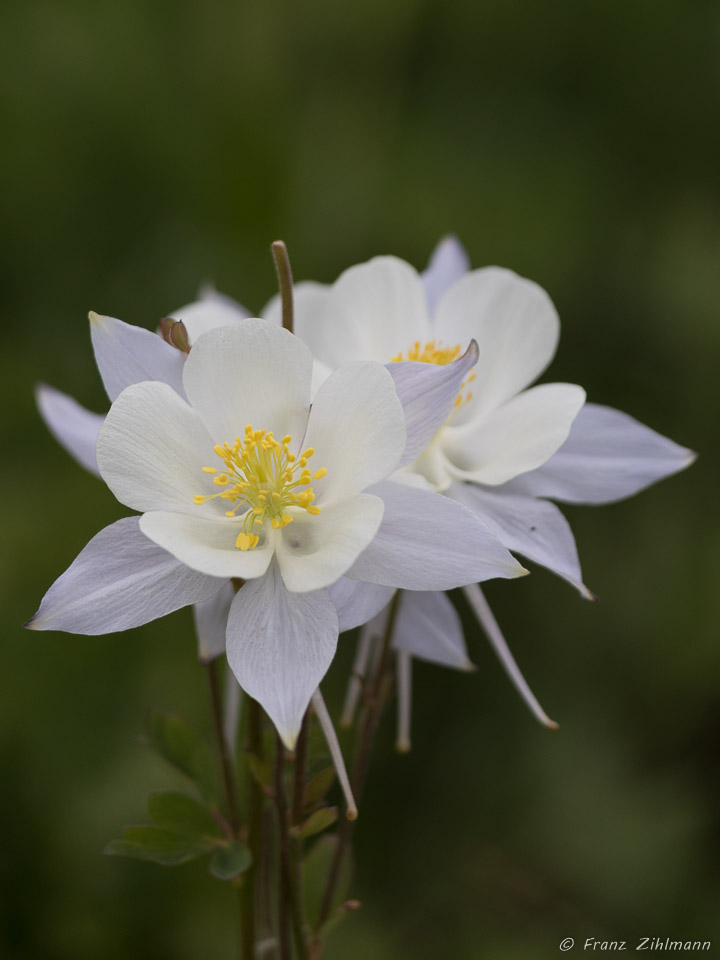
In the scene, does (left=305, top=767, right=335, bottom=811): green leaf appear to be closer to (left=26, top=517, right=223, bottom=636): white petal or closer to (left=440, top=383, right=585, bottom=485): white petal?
(left=26, top=517, right=223, bottom=636): white petal

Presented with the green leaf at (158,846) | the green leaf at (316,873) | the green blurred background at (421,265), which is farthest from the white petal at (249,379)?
the green blurred background at (421,265)

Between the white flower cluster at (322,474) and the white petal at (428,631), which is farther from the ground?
the white flower cluster at (322,474)

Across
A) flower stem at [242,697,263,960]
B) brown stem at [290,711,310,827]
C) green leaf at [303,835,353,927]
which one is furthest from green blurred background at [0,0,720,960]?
brown stem at [290,711,310,827]

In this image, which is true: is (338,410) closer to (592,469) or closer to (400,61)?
(592,469)

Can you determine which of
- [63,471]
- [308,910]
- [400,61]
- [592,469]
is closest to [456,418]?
[592,469]

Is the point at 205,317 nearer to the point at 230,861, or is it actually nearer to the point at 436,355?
the point at 436,355

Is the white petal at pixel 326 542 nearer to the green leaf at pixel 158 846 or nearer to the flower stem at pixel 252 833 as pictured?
the flower stem at pixel 252 833
